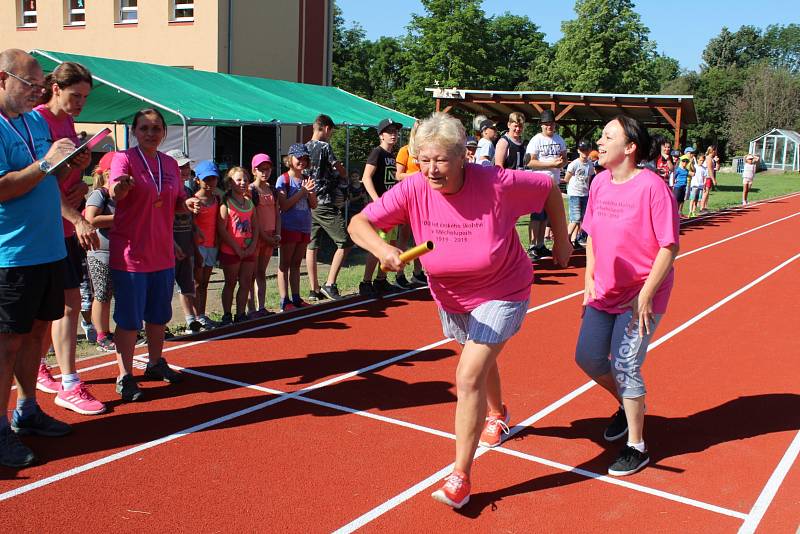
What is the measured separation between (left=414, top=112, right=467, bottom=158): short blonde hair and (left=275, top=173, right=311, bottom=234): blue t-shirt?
4.94m

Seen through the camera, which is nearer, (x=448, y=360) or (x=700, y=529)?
(x=700, y=529)

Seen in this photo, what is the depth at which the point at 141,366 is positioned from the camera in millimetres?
6172

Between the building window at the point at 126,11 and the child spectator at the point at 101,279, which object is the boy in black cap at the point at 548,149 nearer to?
the child spectator at the point at 101,279

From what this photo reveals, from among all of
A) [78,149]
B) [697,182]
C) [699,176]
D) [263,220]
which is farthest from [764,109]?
[78,149]

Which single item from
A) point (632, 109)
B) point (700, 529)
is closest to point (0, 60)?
point (700, 529)

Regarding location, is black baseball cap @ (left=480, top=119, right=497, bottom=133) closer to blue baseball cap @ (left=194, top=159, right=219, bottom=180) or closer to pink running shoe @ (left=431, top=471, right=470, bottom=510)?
blue baseball cap @ (left=194, top=159, right=219, bottom=180)

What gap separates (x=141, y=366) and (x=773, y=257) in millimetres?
12211

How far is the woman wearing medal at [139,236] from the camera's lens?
5203 millimetres

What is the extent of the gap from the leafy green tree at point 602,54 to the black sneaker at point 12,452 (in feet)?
196

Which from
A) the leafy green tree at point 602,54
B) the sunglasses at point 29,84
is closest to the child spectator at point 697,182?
the sunglasses at point 29,84

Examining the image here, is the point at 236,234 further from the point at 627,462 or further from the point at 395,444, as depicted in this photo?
the point at 627,462

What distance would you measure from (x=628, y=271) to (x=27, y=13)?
29449mm

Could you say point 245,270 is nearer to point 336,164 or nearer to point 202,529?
point 336,164

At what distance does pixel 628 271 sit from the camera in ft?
14.2
